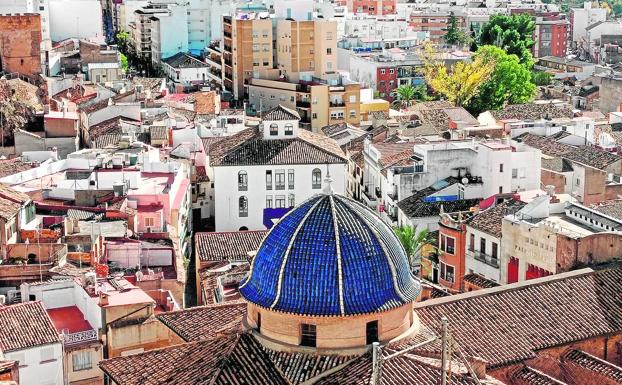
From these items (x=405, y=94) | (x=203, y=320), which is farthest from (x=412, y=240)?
(x=405, y=94)

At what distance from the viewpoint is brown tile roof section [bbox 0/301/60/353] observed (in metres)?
32.5

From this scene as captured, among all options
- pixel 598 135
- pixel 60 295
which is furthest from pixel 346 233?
pixel 598 135

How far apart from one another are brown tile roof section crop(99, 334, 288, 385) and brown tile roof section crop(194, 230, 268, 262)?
58.6ft

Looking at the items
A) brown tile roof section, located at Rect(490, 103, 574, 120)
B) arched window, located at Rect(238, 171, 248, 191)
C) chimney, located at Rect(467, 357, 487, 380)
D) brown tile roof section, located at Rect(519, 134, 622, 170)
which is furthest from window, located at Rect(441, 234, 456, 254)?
brown tile roof section, located at Rect(490, 103, 574, 120)

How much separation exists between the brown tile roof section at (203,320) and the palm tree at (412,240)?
1506 cm

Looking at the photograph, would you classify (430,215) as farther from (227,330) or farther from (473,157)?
(227,330)

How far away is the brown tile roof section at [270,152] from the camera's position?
56656 mm

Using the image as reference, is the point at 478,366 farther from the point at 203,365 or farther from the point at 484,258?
the point at 484,258

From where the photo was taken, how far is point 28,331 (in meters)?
33.0

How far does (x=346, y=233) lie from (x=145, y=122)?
42109 millimetres

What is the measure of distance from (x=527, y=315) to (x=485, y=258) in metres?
12.6

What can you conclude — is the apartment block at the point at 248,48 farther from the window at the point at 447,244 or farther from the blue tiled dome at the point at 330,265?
the blue tiled dome at the point at 330,265

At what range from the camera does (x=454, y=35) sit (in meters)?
131

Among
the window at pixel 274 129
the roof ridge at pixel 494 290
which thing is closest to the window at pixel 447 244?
the roof ridge at pixel 494 290
